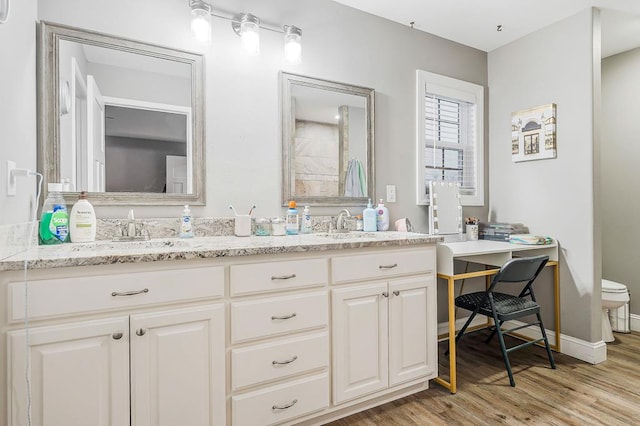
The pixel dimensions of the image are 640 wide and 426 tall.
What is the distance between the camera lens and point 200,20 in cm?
185

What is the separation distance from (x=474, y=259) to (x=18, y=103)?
2520 millimetres

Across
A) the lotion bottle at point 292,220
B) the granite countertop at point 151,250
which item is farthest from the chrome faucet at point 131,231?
the lotion bottle at point 292,220

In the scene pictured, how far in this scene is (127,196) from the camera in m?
1.78

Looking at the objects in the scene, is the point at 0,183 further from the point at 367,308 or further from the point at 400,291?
the point at 400,291

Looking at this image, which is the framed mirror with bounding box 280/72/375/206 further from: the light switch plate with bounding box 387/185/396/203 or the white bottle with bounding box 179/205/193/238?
the white bottle with bounding box 179/205/193/238

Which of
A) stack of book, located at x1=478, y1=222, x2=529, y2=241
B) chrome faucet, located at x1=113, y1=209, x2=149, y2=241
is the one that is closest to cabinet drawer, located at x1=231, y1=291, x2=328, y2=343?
chrome faucet, located at x1=113, y1=209, x2=149, y2=241

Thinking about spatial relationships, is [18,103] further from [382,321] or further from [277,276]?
[382,321]

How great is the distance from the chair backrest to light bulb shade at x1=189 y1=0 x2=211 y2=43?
2.09 meters

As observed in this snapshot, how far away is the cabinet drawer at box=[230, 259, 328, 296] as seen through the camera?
1.46m

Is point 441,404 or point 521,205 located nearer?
point 441,404

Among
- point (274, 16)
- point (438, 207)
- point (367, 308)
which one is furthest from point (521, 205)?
point (274, 16)

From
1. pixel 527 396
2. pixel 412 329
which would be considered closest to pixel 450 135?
pixel 412 329

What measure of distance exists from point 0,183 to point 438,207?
8.17ft

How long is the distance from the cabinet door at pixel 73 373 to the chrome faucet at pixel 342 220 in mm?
1376
